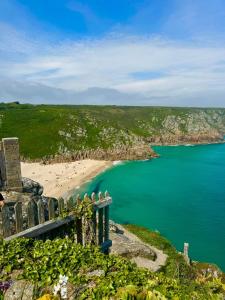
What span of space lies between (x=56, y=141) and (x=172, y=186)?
4534 centimetres

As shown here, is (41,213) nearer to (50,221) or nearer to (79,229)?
(50,221)

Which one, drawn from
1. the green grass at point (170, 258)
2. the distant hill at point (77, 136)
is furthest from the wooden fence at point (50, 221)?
the distant hill at point (77, 136)

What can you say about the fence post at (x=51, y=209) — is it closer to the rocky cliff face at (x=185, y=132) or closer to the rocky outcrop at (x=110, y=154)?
the rocky outcrop at (x=110, y=154)

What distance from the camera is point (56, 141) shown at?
99.5 m

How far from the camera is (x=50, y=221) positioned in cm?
999

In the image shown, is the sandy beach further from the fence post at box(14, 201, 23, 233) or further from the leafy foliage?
the leafy foliage

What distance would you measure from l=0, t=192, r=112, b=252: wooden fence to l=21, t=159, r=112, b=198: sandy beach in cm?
4242

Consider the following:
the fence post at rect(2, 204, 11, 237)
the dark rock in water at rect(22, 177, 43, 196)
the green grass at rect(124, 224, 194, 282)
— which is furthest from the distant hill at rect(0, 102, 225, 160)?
the fence post at rect(2, 204, 11, 237)

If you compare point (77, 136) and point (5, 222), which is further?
point (77, 136)

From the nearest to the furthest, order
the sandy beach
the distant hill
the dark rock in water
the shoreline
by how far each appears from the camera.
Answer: the dark rock in water, the shoreline, the sandy beach, the distant hill

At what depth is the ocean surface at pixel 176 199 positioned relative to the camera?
1511 inches

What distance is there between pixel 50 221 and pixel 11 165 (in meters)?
3.74

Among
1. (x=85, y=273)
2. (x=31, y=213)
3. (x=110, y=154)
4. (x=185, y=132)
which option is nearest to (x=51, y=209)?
(x=31, y=213)

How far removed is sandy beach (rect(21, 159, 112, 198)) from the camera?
60038 millimetres
